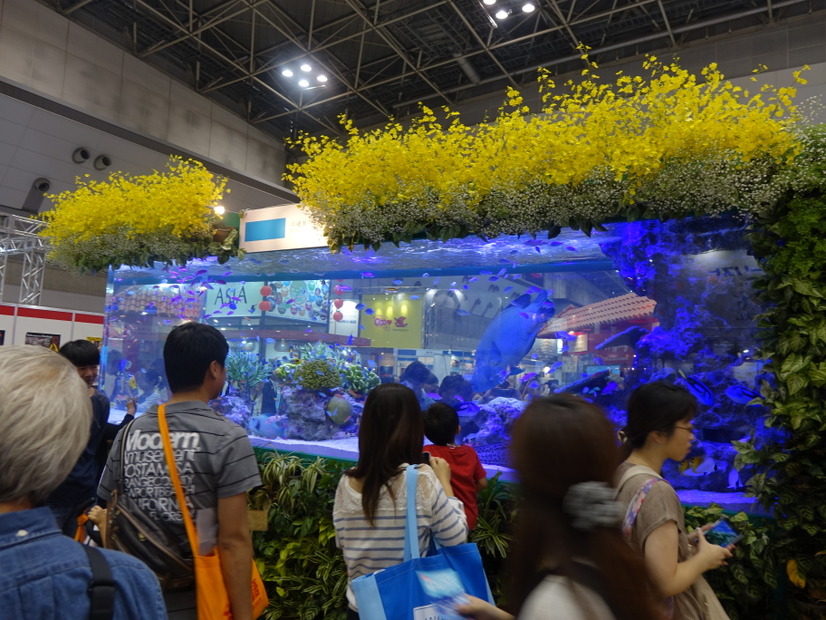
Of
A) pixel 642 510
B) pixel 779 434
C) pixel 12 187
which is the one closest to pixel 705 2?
pixel 779 434

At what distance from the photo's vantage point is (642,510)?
1.62 m

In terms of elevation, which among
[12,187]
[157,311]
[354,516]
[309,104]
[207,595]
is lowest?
[207,595]

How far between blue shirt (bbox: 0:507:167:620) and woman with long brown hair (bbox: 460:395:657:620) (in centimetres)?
65

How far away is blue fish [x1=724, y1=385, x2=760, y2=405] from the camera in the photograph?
3377 millimetres

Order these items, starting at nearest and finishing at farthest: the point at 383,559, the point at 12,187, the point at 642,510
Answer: the point at 642,510
the point at 383,559
the point at 12,187

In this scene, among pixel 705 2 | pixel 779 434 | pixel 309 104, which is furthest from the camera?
pixel 309 104

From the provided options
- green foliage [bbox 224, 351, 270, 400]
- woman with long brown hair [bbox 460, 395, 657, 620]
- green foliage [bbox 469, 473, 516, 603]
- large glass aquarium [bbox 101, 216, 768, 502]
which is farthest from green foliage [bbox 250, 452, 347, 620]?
woman with long brown hair [bbox 460, 395, 657, 620]

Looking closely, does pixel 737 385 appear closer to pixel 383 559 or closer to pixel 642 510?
pixel 642 510

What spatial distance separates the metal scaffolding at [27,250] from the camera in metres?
10.5

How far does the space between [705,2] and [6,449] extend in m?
12.3

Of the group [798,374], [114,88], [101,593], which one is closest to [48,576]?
[101,593]

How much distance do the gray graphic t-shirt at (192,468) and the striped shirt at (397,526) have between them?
39cm

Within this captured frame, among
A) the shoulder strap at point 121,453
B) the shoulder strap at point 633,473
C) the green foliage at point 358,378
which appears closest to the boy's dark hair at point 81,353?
the shoulder strap at point 121,453

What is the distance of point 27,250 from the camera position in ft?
35.6
